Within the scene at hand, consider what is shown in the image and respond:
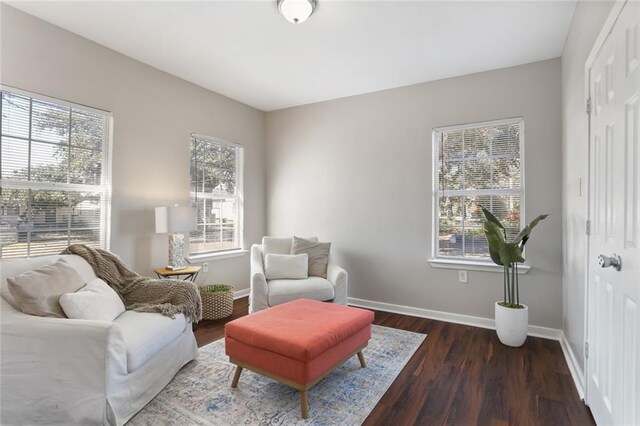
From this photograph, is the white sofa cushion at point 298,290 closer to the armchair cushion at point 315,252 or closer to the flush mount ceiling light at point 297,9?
the armchair cushion at point 315,252

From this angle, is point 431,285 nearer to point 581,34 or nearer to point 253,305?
point 253,305

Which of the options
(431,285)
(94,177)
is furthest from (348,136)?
(94,177)

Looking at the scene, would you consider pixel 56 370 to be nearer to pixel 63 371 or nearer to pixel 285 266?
pixel 63 371

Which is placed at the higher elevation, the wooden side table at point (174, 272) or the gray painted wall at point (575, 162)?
the gray painted wall at point (575, 162)

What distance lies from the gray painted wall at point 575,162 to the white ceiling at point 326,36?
31 cm

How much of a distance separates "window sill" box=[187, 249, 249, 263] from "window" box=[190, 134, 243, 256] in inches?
2.4

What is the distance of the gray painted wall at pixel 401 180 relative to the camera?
9.98ft

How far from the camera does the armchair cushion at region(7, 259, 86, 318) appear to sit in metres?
1.78

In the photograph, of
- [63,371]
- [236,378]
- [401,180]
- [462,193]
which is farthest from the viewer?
[401,180]

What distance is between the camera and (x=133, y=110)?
10.3ft

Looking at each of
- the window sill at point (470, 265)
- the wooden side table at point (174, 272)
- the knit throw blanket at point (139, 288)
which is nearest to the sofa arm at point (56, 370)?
the knit throw blanket at point (139, 288)

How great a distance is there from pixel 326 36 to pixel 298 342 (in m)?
2.38

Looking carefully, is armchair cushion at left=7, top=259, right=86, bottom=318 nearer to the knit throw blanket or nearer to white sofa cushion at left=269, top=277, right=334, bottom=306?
the knit throw blanket

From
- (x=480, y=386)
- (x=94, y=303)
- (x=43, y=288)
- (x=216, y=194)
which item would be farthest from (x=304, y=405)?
(x=216, y=194)
